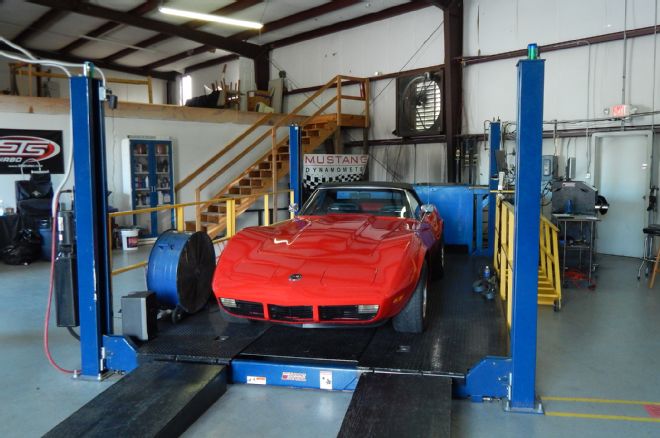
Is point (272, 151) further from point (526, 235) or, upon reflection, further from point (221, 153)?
point (526, 235)

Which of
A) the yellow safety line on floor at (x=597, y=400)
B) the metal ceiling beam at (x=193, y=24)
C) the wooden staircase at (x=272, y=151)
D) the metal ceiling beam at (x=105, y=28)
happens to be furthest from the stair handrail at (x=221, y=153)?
the yellow safety line on floor at (x=597, y=400)

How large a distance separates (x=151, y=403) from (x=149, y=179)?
9987 mm

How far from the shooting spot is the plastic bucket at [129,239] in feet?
36.0

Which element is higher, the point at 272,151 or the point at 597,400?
the point at 272,151

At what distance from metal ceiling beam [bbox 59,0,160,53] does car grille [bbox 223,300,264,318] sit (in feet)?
37.9

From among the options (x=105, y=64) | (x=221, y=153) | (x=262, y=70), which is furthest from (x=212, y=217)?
(x=105, y=64)

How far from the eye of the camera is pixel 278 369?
155 inches

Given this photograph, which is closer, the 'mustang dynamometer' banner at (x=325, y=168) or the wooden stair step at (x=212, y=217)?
the wooden stair step at (x=212, y=217)

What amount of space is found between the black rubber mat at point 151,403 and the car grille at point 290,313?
0.55 meters

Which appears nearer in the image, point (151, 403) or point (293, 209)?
point (151, 403)

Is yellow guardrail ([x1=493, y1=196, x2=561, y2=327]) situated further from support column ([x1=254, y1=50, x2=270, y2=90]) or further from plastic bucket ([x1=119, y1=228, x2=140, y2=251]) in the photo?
support column ([x1=254, y1=50, x2=270, y2=90])

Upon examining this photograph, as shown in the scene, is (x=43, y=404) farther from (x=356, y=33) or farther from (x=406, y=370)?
(x=356, y=33)

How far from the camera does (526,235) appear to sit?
3559 mm

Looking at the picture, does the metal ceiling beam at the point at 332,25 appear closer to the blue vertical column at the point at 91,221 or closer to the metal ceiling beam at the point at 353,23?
the metal ceiling beam at the point at 353,23
